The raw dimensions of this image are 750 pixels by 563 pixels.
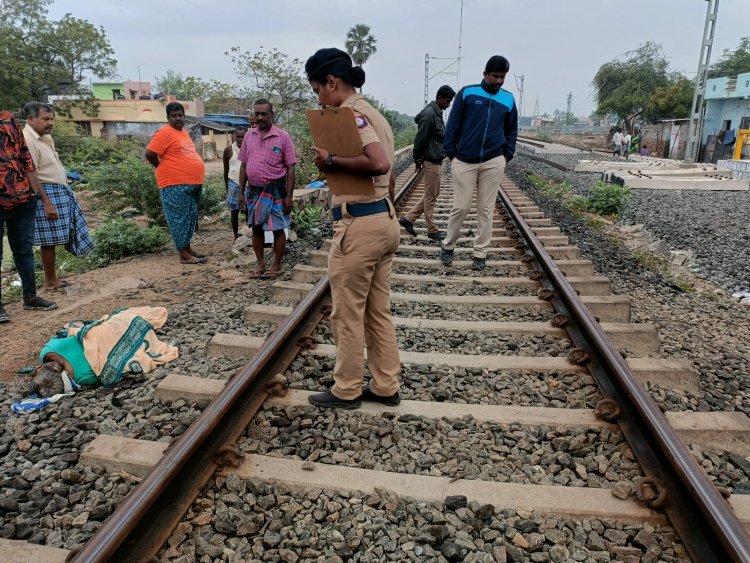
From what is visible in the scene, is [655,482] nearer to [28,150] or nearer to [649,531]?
[649,531]

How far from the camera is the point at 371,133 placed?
2342mm

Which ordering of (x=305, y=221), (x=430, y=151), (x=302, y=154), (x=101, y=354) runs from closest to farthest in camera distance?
(x=101, y=354), (x=430, y=151), (x=305, y=221), (x=302, y=154)

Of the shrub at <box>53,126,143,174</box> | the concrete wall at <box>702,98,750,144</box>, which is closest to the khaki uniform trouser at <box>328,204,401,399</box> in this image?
the shrub at <box>53,126,143,174</box>

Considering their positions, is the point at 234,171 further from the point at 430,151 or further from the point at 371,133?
the point at 371,133

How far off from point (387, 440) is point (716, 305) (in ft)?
12.1

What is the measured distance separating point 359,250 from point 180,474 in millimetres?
1173

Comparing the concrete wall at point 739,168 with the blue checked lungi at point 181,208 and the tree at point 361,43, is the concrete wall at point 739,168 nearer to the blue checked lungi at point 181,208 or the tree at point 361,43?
the blue checked lungi at point 181,208

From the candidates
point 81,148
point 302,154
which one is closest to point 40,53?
point 81,148

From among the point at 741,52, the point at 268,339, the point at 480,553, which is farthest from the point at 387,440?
the point at 741,52

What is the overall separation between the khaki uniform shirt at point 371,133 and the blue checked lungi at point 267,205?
287 cm

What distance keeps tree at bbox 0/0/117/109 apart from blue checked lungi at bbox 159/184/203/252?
131 feet

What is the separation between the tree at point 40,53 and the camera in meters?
37.6

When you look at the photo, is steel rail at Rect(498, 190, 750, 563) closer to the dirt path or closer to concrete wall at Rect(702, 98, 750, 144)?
the dirt path

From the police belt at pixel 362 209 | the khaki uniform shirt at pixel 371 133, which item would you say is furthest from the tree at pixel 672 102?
the police belt at pixel 362 209
